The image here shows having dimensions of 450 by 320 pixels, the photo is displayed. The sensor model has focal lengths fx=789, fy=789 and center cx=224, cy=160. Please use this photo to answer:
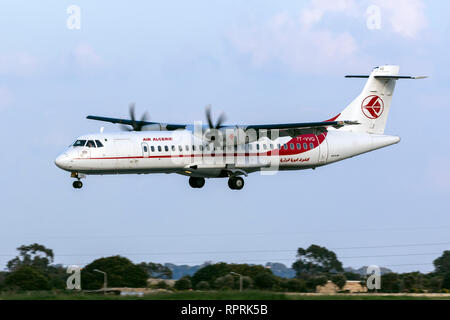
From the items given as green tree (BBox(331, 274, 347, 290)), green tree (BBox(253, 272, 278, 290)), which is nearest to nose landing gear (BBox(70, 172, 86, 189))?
green tree (BBox(253, 272, 278, 290))

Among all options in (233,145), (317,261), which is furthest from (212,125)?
(317,261)

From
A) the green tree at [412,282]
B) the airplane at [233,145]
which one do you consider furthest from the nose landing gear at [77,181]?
the green tree at [412,282]

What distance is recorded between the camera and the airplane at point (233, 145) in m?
34.3

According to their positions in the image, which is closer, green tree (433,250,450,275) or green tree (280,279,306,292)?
green tree (280,279,306,292)

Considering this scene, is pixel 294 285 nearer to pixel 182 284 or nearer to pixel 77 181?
Answer: pixel 182 284

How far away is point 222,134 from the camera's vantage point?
36.2 m

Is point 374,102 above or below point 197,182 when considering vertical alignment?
above

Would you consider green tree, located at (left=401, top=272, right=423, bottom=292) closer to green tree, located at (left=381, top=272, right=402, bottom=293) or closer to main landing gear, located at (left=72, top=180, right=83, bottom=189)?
green tree, located at (left=381, top=272, right=402, bottom=293)

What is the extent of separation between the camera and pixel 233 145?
3675 centimetres
